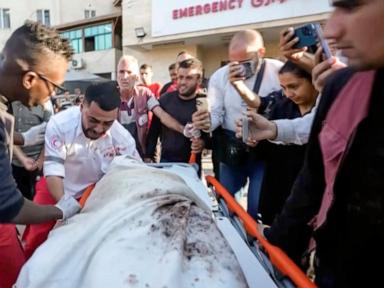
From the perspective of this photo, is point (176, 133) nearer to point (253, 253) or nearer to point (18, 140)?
point (18, 140)

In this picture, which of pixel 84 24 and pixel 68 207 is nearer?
pixel 68 207

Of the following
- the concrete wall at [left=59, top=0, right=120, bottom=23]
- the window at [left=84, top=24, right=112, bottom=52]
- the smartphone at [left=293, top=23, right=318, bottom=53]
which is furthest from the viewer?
the concrete wall at [left=59, top=0, right=120, bottom=23]

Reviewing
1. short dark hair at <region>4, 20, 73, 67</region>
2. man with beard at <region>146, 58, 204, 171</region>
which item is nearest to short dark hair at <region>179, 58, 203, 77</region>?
man with beard at <region>146, 58, 204, 171</region>

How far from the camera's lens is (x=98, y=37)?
67.7 feet

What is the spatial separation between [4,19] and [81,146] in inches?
1051

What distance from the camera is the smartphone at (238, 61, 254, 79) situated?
2.67m

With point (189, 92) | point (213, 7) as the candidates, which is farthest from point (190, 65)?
point (213, 7)

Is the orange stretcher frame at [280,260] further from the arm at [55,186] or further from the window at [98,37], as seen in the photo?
the window at [98,37]

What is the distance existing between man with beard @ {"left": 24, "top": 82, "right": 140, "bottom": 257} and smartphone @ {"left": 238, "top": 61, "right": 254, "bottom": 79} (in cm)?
78

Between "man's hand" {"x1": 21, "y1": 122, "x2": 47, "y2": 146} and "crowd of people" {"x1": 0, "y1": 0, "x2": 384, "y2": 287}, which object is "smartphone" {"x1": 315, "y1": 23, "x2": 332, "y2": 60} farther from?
"man's hand" {"x1": 21, "y1": 122, "x2": 47, "y2": 146}

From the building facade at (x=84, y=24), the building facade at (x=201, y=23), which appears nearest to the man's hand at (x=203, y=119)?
the building facade at (x=201, y=23)

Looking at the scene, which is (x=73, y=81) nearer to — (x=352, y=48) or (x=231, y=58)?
(x=231, y=58)

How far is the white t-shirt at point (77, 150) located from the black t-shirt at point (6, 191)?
0.71 meters

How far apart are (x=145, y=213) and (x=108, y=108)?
895 millimetres
